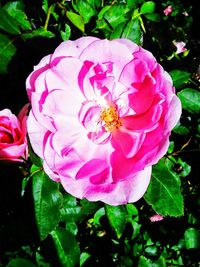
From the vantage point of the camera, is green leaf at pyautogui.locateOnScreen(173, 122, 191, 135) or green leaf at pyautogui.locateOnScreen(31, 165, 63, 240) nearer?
green leaf at pyautogui.locateOnScreen(31, 165, 63, 240)

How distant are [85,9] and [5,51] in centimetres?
29

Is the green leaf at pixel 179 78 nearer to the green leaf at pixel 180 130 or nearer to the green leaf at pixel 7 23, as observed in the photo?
the green leaf at pixel 180 130

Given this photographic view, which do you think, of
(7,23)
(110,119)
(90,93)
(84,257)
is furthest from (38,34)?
(84,257)

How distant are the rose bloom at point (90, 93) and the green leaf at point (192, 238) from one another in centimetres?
63

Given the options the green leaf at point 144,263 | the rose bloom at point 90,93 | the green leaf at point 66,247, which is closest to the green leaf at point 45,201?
the rose bloom at point 90,93

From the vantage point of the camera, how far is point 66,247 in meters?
1.28

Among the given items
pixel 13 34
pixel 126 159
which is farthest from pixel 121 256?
pixel 13 34

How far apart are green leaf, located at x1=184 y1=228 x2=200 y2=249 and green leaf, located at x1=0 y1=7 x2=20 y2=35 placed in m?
1.02

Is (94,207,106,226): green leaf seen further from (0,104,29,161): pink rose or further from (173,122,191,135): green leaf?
(0,104,29,161): pink rose

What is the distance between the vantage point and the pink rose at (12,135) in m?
0.95

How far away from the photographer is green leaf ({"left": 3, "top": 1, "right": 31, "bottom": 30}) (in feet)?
3.87

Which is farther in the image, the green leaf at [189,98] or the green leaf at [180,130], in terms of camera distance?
the green leaf at [180,130]

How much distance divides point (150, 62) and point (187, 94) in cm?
29

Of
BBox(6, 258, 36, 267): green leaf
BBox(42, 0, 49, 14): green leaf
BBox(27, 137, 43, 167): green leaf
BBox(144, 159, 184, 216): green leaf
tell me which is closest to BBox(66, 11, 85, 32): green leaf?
BBox(42, 0, 49, 14): green leaf
